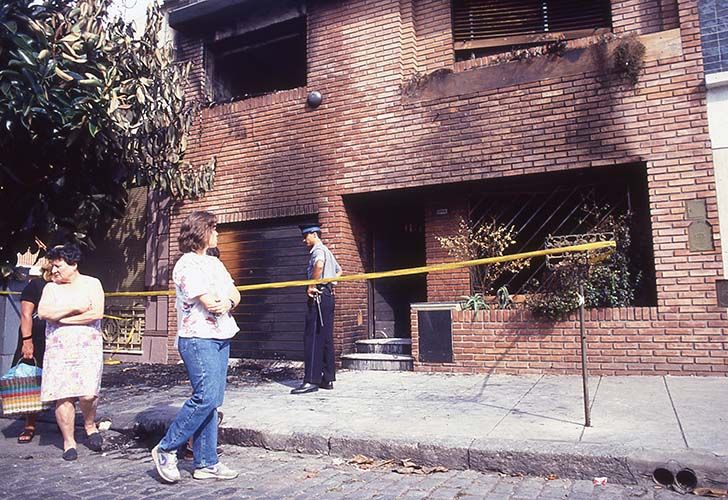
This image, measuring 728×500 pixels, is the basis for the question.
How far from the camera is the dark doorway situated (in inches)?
355

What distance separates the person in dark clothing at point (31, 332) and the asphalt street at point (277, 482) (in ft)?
1.83

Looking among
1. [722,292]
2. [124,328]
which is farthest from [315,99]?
[722,292]

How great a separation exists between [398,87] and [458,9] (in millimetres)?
1617

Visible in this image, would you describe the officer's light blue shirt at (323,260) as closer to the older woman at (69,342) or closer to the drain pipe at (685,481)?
the older woman at (69,342)

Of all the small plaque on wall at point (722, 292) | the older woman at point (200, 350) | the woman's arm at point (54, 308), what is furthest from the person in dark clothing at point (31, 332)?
the small plaque on wall at point (722, 292)

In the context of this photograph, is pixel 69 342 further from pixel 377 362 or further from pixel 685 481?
pixel 685 481

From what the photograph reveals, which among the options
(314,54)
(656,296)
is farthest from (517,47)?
(656,296)

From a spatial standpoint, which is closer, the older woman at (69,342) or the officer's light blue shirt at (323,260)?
the older woman at (69,342)

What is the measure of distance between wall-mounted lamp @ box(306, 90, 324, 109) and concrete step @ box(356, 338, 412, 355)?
150 inches

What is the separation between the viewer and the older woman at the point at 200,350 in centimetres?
374

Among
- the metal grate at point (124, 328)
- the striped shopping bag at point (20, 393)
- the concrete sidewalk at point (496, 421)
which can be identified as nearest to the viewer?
the concrete sidewalk at point (496, 421)

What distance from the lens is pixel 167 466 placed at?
374 centimetres

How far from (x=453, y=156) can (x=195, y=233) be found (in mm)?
4714

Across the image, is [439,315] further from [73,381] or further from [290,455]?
[73,381]
